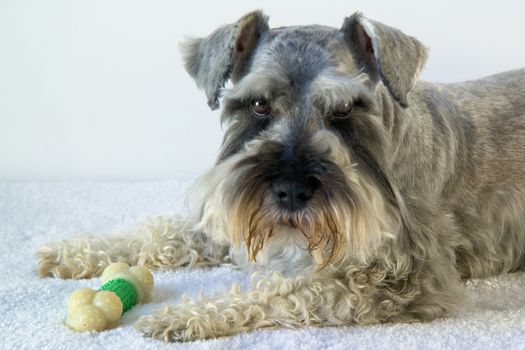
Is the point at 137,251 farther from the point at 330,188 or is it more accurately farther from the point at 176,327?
the point at 330,188

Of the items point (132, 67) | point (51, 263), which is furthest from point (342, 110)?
point (132, 67)

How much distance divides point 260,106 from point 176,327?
636mm

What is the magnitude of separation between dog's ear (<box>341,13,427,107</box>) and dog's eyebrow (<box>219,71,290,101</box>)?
Result: 0.27 m

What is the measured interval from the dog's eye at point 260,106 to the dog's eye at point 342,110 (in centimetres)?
18

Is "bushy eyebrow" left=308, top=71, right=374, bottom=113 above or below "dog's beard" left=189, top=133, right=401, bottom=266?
above

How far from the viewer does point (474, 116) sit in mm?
2703

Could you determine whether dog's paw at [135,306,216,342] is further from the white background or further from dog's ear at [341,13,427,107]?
the white background

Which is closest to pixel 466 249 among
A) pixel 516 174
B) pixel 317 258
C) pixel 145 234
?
Result: pixel 516 174

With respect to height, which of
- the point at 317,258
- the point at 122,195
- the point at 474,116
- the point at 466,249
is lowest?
the point at 122,195

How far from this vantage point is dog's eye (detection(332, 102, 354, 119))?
2.10 metres

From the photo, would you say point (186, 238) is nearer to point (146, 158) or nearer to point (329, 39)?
point (329, 39)

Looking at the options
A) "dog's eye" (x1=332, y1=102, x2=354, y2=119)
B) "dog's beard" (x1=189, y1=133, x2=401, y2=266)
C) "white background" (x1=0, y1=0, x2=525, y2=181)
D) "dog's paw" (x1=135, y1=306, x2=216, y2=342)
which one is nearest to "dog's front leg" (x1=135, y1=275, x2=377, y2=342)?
"dog's paw" (x1=135, y1=306, x2=216, y2=342)

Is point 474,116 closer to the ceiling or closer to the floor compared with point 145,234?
closer to the ceiling

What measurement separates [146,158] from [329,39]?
6.02ft
